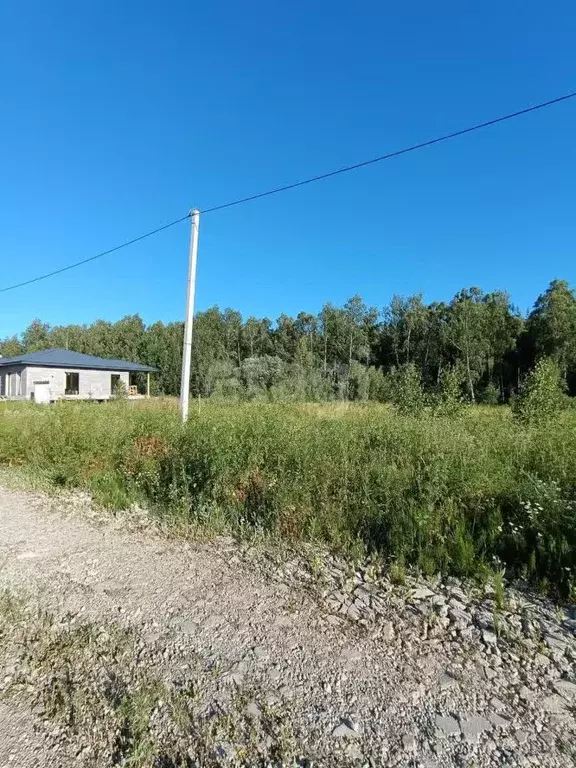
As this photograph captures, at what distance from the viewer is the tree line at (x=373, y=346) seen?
36.7 metres

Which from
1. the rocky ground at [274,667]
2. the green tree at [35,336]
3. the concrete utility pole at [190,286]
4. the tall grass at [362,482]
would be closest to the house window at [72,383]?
the concrete utility pole at [190,286]

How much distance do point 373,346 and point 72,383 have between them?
1248 inches

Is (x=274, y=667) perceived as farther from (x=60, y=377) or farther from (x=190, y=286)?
(x=60, y=377)

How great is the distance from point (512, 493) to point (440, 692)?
2168mm

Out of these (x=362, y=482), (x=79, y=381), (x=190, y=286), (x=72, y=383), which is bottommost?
(x=362, y=482)

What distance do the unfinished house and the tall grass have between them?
25102mm

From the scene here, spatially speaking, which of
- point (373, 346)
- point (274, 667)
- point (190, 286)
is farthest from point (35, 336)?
point (274, 667)

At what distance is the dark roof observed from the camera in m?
30.0

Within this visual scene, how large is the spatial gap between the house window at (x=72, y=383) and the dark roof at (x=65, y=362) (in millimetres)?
1090

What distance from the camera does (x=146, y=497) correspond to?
16.0 ft

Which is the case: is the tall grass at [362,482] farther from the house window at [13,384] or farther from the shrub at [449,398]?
the house window at [13,384]

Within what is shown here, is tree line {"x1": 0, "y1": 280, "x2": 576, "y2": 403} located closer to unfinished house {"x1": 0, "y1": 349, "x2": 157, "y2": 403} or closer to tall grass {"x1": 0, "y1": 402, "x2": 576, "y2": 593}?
unfinished house {"x1": 0, "y1": 349, "x2": 157, "y2": 403}

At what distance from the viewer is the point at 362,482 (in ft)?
13.5

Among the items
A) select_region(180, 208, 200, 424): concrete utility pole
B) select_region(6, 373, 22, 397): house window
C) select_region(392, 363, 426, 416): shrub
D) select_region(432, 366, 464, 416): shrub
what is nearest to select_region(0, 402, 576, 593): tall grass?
select_region(180, 208, 200, 424): concrete utility pole
